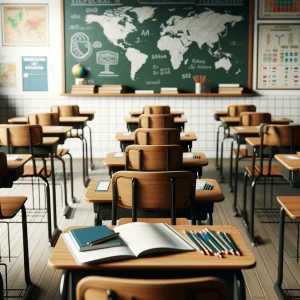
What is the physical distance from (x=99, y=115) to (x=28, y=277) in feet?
17.5

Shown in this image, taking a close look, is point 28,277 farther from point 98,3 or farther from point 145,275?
point 98,3

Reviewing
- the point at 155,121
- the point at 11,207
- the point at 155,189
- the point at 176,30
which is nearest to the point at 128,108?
the point at 176,30

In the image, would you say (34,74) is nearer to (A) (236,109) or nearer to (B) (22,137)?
(A) (236,109)

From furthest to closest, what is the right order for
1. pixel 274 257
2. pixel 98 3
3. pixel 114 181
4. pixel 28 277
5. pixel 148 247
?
pixel 98 3 < pixel 274 257 < pixel 28 277 < pixel 114 181 < pixel 148 247

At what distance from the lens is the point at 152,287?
1.17 m

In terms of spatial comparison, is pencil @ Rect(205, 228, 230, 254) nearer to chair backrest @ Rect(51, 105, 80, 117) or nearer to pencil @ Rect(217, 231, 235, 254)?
pencil @ Rect(217, 231, 235, 254)

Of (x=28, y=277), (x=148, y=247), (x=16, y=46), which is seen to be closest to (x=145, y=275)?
(x=148, y=247)

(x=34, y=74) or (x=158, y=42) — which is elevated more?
(x=158, y=42)

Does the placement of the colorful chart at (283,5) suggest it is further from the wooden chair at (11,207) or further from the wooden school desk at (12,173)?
the wooden chair at (11,207)

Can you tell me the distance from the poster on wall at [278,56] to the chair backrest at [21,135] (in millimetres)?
4894

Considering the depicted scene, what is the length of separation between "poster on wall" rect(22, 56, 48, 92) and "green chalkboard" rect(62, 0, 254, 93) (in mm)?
345

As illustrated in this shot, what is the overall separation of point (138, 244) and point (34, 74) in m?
6.96

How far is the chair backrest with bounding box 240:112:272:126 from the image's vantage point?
582 centimetres

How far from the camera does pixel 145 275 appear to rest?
1801 mm
